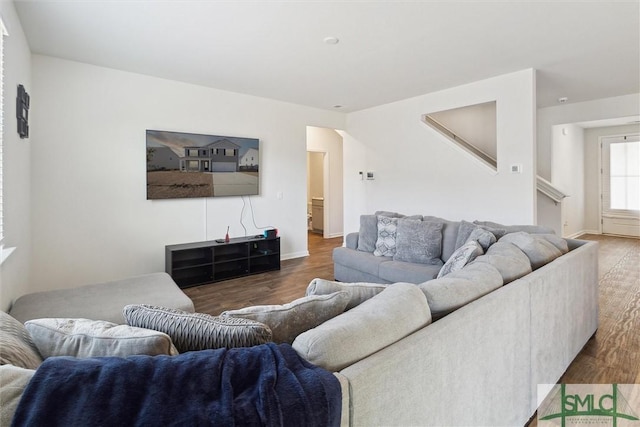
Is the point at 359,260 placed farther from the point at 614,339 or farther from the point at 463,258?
the point at 614,339

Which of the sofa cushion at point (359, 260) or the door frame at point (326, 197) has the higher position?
the door frame at point (326, 197)

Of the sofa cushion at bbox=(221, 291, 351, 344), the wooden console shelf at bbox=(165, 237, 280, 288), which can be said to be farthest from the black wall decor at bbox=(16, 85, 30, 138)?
the sofa cushion at bbox=(221, 291, 351, 344)

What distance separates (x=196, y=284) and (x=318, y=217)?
449 cm

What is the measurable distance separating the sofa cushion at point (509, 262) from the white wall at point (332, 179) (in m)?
5.73

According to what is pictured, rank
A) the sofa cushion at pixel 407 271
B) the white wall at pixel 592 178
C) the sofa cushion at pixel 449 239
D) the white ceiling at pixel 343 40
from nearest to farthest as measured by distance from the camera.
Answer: the white ceiling at pixel 343 40, the sofa cushion at pixel 407 271, the sofa cushion at pixel 449 239, the white wall at pixel 592 178

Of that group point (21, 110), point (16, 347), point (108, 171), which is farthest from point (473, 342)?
point (108, 171)

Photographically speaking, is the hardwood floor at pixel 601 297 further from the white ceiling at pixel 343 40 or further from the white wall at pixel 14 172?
the white ceiling at pixel 343 40

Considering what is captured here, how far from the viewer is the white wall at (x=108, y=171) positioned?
3.62 m

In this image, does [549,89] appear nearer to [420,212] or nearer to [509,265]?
[420,212]

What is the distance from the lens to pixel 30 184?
11.4ft

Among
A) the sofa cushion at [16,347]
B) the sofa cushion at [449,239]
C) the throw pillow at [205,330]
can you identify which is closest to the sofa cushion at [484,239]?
the sofa cushion at [449,239]

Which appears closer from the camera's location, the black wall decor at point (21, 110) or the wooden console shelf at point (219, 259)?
the black wall decor at point (21, 110)

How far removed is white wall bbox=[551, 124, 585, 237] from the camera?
643 cm

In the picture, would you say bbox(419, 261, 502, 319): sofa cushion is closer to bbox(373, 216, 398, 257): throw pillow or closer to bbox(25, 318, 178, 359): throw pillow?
bbox(25, 318, 178, 359): throw pillow
